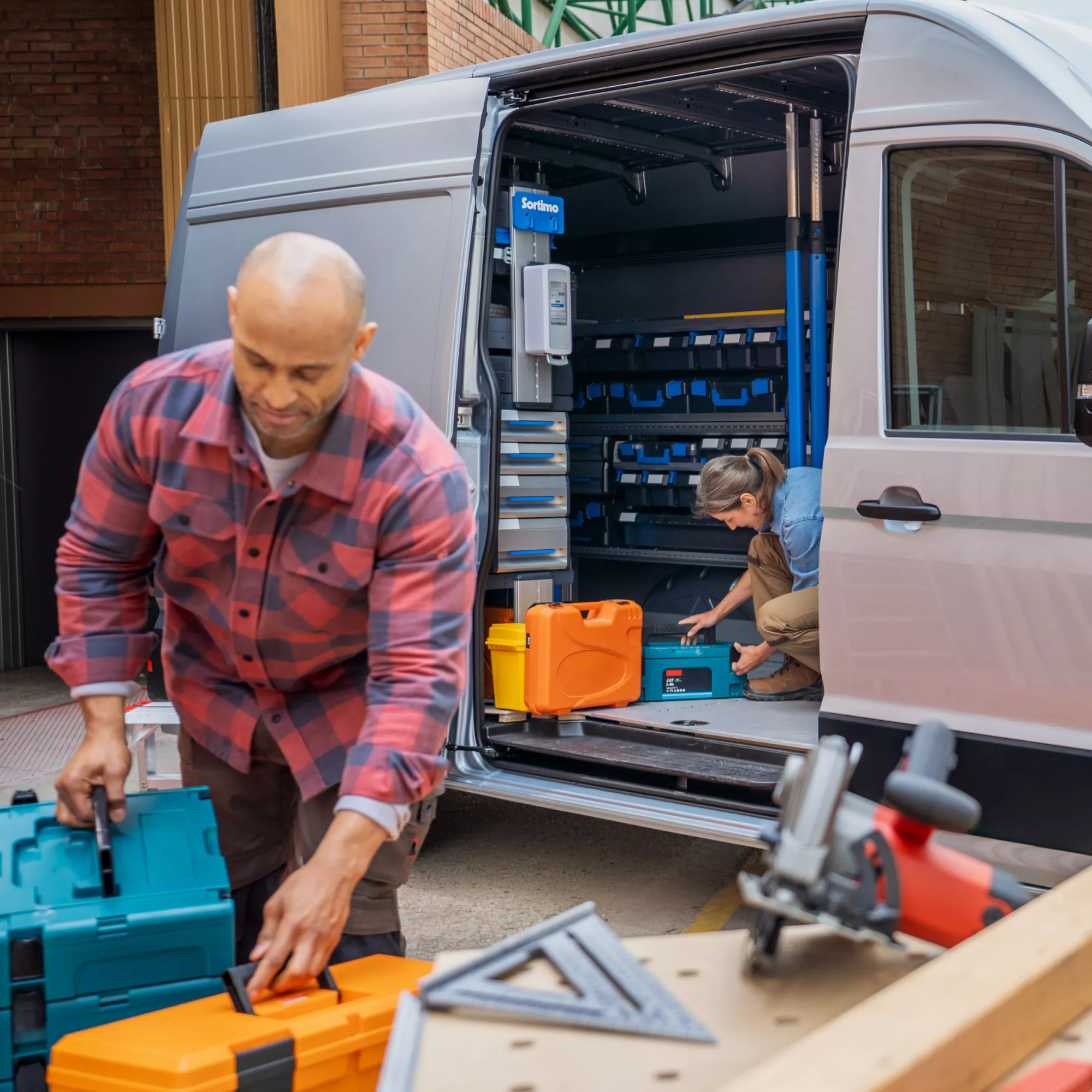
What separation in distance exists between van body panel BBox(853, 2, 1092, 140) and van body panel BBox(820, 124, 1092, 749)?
4cm

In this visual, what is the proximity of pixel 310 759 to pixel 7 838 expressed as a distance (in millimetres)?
533

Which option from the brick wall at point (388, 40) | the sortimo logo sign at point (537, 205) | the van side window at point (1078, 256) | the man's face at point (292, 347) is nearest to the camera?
the man's face at point (292, 347)

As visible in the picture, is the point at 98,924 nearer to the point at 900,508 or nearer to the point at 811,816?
the point at 811,816

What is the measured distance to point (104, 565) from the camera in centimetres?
245

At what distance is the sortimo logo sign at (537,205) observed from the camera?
5.03 m

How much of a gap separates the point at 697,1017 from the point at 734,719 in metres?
3.40

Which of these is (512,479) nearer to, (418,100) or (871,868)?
(418,100)

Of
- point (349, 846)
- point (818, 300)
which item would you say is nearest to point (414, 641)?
point (349, 846)

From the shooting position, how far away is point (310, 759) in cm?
243

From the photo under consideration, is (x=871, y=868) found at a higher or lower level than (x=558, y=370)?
lower

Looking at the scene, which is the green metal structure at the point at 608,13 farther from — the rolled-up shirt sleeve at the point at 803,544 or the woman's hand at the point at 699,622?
the rolled-up shirt sleeve at the point at 803,544

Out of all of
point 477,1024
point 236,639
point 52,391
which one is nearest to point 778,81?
point 236,639

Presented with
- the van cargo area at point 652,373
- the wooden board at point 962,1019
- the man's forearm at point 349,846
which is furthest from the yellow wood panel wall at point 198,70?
the wooden board at point 962,1019

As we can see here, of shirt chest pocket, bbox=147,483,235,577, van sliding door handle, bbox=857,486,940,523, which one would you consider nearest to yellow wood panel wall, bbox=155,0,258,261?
van sliding door handle, bbox=857,486,940,523
